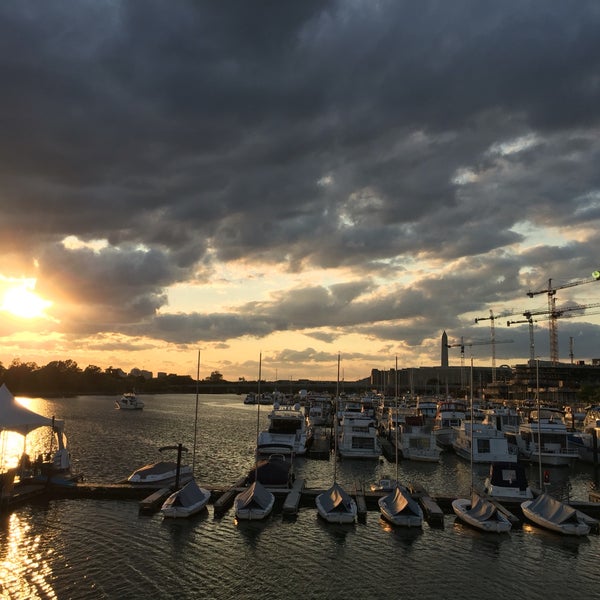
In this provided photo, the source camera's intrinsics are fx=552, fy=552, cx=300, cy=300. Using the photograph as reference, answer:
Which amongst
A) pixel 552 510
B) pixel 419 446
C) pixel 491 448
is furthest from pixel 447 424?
pixel 552 510

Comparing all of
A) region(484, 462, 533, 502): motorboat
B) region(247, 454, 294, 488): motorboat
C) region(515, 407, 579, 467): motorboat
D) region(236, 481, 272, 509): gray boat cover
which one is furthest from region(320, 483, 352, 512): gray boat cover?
region(515, 407, 579, 467): motorboat

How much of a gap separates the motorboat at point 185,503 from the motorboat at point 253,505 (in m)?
2.54

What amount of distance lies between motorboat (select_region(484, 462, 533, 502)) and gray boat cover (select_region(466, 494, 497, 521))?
224 inches

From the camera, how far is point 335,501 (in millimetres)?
37406

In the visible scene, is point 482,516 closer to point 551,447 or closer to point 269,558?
point 269,558

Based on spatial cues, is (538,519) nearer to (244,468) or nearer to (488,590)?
(488,590)

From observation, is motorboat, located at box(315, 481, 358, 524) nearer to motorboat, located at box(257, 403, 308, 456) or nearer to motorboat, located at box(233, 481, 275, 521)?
motorboat, located at box(233, 481, 275, 521)

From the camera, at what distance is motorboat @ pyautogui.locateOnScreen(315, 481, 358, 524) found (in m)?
36.4

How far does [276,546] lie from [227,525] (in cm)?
505

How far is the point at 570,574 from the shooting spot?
95.4 ft

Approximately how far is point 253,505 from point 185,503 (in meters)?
4.63

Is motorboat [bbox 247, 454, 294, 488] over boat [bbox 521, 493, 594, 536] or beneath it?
over

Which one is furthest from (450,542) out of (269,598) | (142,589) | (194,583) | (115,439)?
(115,439)

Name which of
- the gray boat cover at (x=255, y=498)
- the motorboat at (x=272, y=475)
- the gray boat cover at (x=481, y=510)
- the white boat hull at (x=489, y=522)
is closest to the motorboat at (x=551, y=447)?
the gray boat cover at (x=481, y=510)
